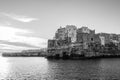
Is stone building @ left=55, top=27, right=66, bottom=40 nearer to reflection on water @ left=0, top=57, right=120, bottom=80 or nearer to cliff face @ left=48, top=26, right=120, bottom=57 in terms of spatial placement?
cliff face @ left=48, top=26, right=120, bottom=57

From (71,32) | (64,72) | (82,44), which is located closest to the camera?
(64,72)

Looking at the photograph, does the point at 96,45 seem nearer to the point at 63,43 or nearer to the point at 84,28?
the point at 84,28

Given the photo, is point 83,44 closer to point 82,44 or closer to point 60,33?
point 82,44

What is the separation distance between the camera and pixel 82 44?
140 meters

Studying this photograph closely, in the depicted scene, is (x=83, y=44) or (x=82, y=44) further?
(x=82, y=44)

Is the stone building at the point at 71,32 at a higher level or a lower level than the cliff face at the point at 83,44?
higher

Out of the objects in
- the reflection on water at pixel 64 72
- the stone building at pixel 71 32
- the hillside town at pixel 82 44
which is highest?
the stone building at pixel 71 32

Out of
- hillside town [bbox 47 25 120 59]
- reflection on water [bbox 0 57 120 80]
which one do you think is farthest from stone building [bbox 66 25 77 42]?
reflection on water [bbox 0 57 120 80]

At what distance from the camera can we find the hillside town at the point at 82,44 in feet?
449

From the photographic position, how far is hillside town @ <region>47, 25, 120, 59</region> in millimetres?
136875

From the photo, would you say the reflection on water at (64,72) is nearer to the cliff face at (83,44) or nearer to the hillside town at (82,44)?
the hillside town at (82,44)

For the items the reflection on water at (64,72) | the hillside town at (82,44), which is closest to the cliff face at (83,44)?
the hillside town at (82,44)

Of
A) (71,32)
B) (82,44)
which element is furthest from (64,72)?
(71,32)

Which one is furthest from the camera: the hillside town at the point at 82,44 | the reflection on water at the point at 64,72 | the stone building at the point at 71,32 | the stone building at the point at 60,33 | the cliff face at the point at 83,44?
the stone building at the point at 60,33
